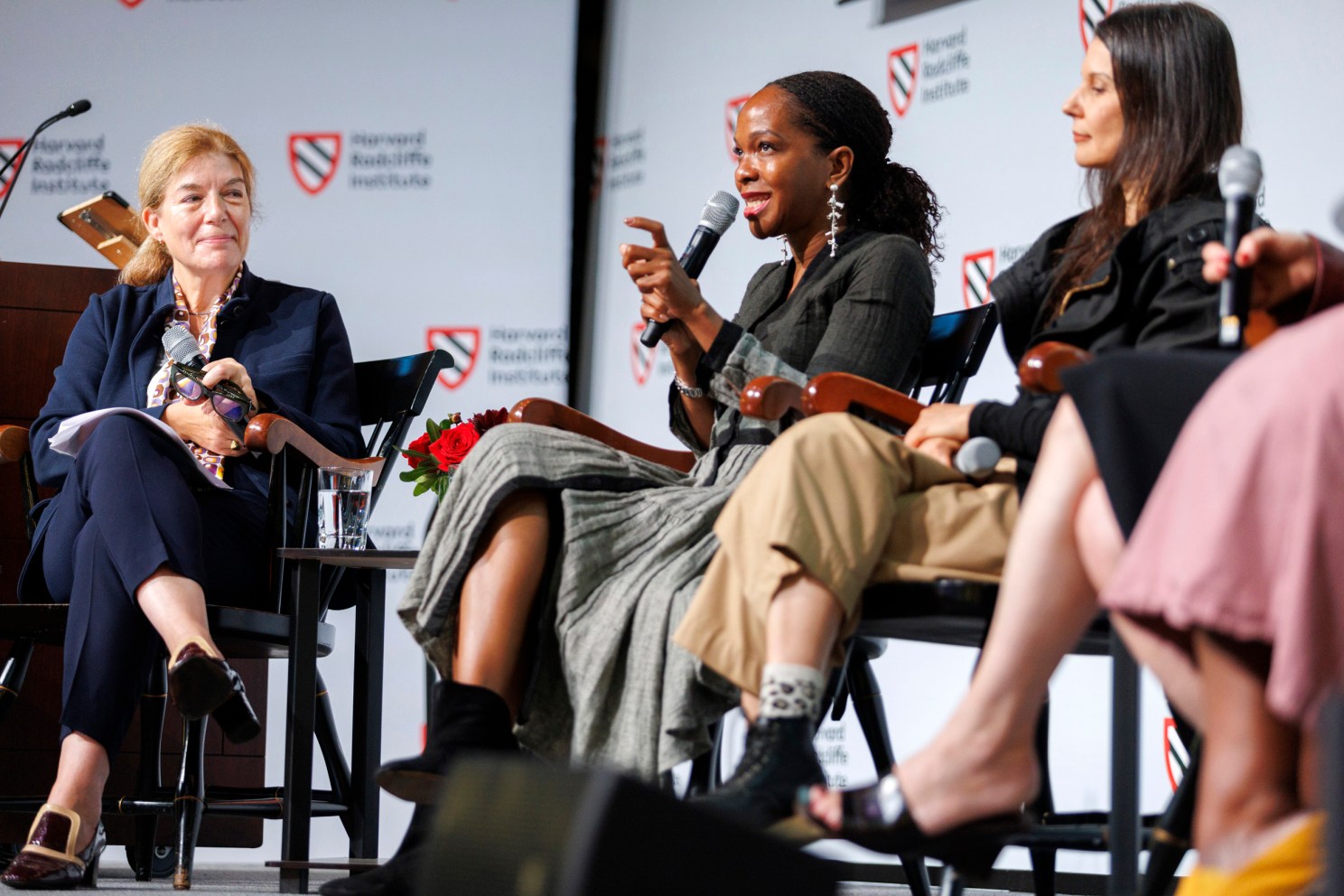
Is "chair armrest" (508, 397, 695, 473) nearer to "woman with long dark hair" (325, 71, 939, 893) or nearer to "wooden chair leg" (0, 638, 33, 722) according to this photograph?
"woman with long dark hair" (325, 71, 939, 893)

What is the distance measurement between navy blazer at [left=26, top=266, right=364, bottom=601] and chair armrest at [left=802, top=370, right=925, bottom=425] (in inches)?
49.3

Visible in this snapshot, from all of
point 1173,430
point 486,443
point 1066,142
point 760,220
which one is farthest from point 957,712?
point 1066,142

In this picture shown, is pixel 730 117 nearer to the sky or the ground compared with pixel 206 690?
nearer to the sky

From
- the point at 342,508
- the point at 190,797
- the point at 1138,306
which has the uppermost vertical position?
the point at 1138,306

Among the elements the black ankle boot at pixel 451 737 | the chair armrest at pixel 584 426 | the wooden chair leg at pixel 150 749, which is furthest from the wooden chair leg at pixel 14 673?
the black ankle boot at pixel 451 737

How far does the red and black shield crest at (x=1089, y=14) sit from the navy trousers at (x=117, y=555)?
2.07m

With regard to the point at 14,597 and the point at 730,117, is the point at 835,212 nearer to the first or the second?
the point at 730,117

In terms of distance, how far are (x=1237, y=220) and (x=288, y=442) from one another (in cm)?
174

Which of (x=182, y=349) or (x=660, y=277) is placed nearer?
(x=660, y=277)

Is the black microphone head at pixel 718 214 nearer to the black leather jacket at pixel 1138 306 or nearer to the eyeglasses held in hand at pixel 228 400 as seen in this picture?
the black leather jacket at pixel 1138 306

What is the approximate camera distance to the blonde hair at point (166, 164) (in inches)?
121

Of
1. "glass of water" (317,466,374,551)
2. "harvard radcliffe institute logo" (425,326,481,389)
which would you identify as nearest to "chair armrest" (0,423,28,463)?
"glass of water" (317,466,374,551)

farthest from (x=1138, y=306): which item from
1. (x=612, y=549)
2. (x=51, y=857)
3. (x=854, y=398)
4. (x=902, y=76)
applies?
(x=902, y=76)

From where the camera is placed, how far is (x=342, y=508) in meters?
2.64
